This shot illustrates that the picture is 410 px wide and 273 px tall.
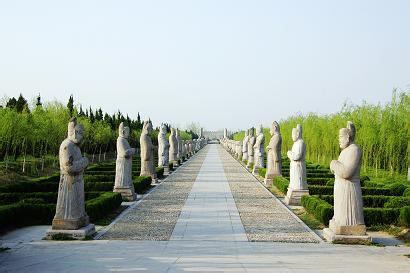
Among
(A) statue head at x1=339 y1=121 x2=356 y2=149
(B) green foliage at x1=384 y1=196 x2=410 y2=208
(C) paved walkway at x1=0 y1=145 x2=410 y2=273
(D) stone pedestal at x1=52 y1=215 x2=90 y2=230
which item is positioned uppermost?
(A) statue head at x1=339 y1=121 x2=356 y2=149

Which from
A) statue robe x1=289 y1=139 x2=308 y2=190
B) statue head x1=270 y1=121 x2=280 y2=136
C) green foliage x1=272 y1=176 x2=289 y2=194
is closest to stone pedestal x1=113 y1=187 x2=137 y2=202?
statue robe x1=289 y1=139 x2=308 y2=190

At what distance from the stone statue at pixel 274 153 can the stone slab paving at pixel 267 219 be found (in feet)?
5.42

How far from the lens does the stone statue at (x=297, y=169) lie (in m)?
16.3

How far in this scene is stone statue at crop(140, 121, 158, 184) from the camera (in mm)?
22484

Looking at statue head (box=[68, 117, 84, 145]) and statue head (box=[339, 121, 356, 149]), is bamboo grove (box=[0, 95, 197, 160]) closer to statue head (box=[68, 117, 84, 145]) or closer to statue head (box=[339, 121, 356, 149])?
statue head (box=[68, 117, 84, 145])

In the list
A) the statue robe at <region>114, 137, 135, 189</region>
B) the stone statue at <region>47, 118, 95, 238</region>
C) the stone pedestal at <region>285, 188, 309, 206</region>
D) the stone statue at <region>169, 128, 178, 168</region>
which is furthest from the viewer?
the stone statue at <region>169, 128, 178, 168</region>

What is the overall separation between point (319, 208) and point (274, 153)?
8793 millimetres

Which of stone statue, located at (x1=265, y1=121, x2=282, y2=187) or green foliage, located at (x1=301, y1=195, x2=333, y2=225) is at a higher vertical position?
stone statue, located at (x1=265, y1=121, x2=282, y2=187)

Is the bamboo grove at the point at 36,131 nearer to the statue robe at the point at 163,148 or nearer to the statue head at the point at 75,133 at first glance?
the statue robe at the point at 163,148

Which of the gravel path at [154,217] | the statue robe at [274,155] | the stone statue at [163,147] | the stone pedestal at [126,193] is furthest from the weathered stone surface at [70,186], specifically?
the stone statue at [163,147]

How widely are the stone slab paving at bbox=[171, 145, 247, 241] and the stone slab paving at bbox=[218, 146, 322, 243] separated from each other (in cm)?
30

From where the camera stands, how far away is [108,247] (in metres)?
10.2

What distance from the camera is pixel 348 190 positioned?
10734 mm

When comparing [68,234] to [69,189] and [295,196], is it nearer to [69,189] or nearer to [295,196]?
[69,189]
